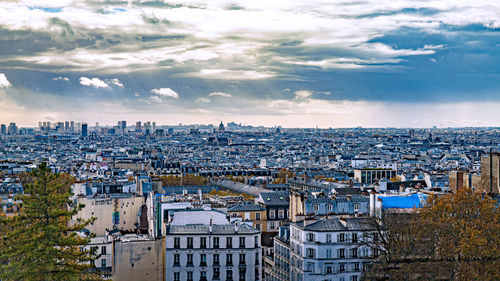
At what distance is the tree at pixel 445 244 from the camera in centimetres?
3291

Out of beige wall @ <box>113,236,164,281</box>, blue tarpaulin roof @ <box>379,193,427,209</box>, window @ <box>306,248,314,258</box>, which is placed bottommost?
beige wall @ <box>113,236,164,281</box>

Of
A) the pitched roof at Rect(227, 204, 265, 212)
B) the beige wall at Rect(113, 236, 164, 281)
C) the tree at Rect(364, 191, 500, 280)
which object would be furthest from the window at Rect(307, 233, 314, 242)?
the pitched roof at Rect(227, 204, 265, 212)

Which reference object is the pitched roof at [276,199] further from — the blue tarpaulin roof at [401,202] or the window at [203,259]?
the window at [203,259]

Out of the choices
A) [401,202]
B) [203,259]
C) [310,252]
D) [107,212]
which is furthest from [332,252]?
[107,212]

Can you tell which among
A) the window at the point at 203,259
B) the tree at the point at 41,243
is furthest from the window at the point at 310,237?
the tree at the point at 41,243

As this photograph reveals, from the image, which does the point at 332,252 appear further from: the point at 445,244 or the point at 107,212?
the point at 107,212

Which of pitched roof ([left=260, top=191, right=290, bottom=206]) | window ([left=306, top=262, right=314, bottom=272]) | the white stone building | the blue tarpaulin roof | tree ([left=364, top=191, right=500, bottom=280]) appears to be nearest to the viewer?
tree ([left=364, top=191, right=500, bottom=280])

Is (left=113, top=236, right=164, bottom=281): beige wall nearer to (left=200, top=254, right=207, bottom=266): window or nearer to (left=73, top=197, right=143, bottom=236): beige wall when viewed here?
(left=200, top=254, right=207, bottom=266): window

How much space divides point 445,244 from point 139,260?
16.9 m

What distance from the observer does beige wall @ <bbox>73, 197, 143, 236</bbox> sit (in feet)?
198

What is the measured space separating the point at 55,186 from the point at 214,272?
13.8 metres

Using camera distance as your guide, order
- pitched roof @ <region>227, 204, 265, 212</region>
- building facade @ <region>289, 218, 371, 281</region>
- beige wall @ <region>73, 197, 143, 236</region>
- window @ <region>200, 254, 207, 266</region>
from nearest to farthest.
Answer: building facade @ <region>289, 218, 371, 281</region>, window @ <region>200, 254, 207, 266</region>, pitched roof @ <region>227, 204, 265, 212</region>, beige wall @ <region>73, 197, 143, 236</region>

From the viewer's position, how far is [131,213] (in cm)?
6388

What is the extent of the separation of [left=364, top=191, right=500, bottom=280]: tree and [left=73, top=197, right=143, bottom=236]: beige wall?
28.9 m
